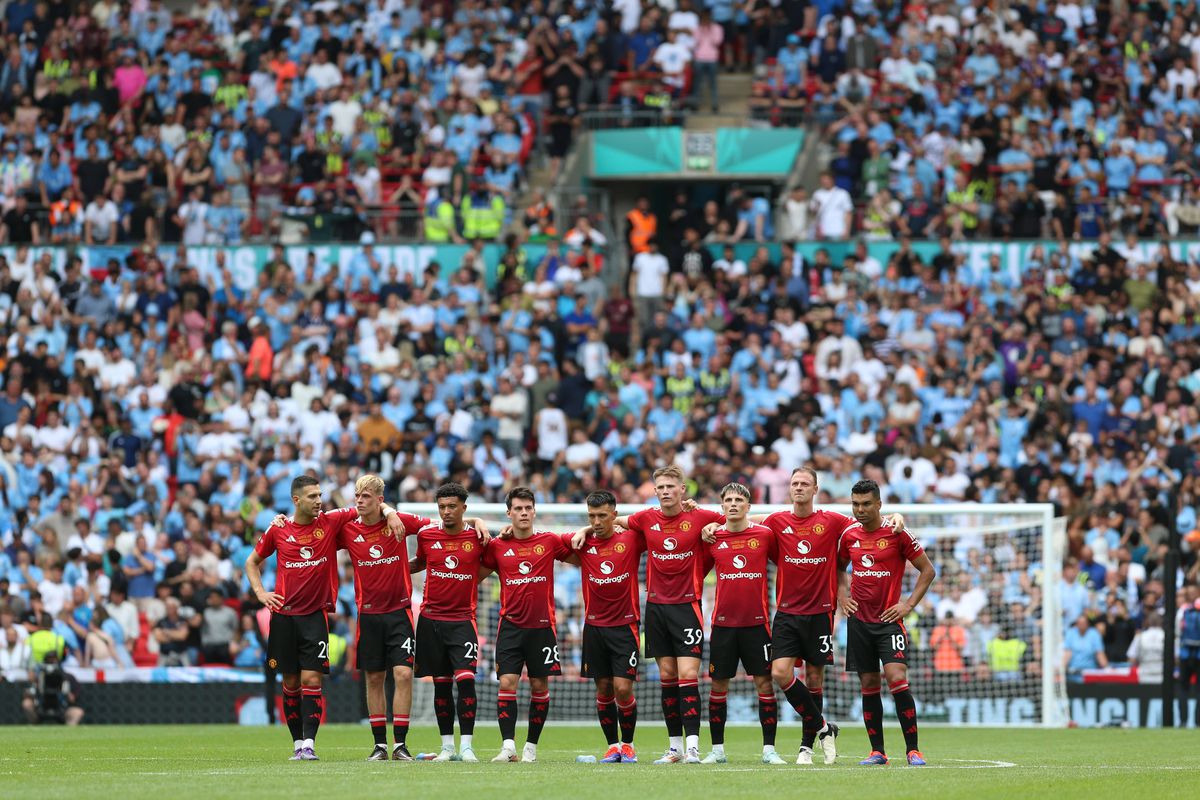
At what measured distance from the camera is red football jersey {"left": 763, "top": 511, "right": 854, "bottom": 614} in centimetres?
1664

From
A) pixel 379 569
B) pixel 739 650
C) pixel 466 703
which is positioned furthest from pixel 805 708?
pixel 379 569

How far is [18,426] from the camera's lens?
31.0m

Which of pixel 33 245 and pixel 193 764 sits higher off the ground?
pixel 33 245

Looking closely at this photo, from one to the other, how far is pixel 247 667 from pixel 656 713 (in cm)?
549

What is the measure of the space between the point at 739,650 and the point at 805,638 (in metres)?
0.55

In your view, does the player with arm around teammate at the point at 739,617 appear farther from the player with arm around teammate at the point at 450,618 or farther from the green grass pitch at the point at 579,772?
the player with arm around teammate at the point at 450,618

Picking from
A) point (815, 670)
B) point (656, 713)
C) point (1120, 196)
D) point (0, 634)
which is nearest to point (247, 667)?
point (0, 634)

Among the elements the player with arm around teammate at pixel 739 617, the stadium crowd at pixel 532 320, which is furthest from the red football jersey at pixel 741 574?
the stadium crowd at pixel 532 320

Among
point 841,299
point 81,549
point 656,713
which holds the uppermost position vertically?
point 841,299

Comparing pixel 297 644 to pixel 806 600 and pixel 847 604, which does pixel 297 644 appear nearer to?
pixel 806 600

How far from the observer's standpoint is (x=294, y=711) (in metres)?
17.1

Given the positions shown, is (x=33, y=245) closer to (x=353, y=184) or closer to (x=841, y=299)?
(x=353, y=184)

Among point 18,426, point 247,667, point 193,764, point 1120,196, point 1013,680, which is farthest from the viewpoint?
point 1120,196

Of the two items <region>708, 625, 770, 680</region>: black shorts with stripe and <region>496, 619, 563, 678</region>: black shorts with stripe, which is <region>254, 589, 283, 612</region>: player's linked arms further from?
<region>708, 625, 770, 680</region>: black shorts with stripe
